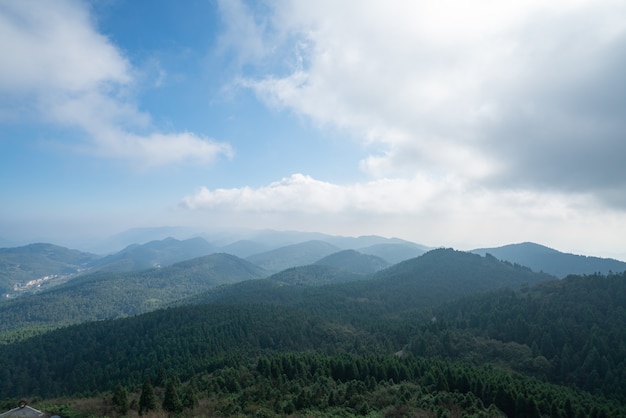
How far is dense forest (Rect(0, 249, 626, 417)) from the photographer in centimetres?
5112

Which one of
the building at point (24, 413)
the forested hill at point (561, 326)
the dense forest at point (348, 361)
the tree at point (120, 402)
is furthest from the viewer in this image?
the forested hill at point (561, 326)

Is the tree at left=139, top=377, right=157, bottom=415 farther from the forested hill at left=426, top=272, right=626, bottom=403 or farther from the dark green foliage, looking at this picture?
the forested hill at left=426, top=272, right=626, bottom=403

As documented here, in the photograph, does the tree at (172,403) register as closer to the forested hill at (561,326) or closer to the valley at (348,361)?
the valley at (348,361)

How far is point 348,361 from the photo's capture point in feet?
241

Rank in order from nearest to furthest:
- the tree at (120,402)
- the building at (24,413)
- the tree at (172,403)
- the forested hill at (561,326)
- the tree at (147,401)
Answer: the building at (24,413), the tree at (120,402), the tree at (147,401), the tree at (172,403), the forested hill at (561,326)

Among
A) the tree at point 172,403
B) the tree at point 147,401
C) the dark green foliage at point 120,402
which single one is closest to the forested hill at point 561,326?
the tree at point 172,403

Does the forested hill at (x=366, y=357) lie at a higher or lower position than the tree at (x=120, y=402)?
lower

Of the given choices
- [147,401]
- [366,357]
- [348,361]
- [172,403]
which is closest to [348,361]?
[348,361]

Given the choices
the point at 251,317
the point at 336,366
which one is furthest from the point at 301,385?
the point at 251,317

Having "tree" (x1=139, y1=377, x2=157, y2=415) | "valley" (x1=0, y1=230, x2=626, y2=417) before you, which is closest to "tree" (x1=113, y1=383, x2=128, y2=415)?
"valley" (x1=0, y1=230, x2=626, y2=417)

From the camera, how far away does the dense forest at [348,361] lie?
5112 cm

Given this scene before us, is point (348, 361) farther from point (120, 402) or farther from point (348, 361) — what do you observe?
point (120, 402)

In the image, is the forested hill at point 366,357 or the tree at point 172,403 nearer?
the tree at point 172,403

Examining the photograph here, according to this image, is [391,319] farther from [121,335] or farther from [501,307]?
[121,335]
